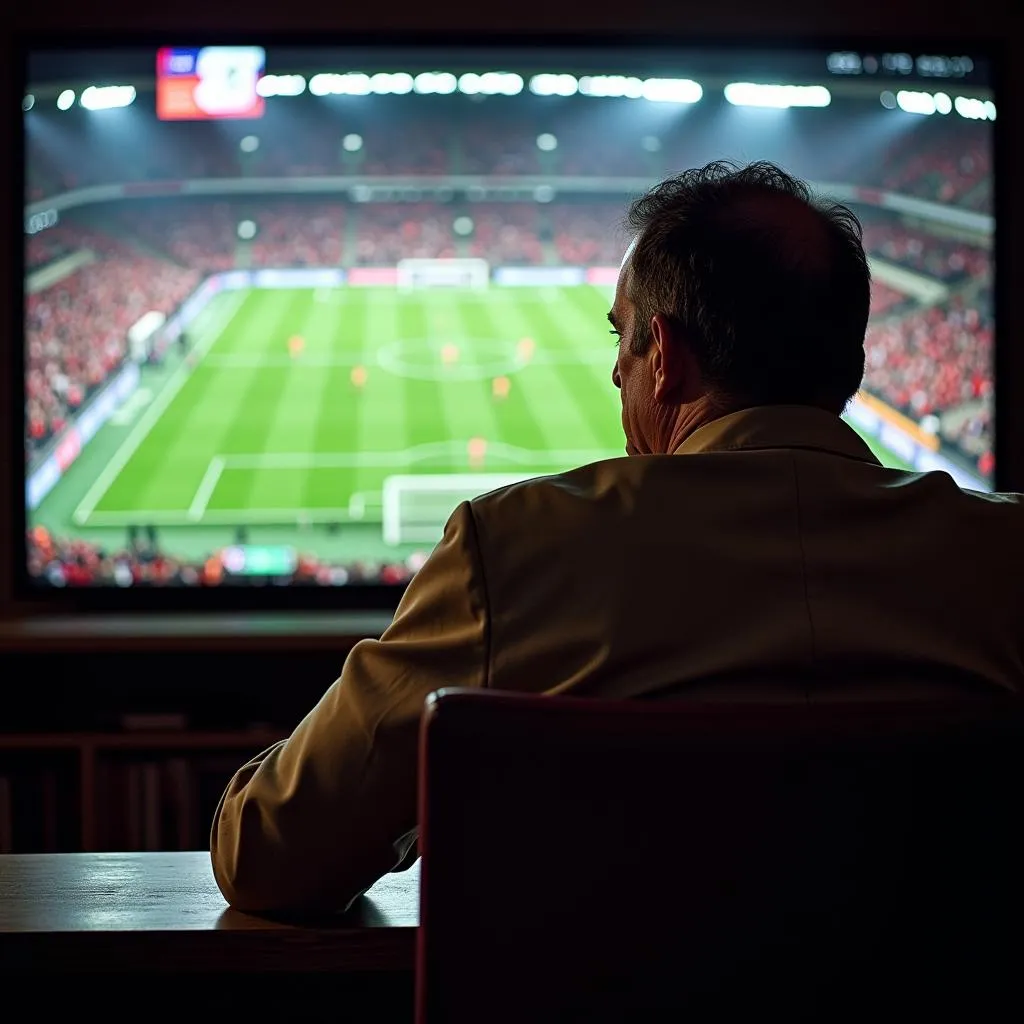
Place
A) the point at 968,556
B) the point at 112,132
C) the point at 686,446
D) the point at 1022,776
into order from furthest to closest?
the point at 112,132 < the point at 686,446 < the point at 968,556 < the point at 1022,776

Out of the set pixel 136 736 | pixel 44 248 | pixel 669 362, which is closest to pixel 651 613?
pixel 669 362

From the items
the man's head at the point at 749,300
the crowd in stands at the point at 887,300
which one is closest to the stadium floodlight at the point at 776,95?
the crowd in stands at the point at 887,300

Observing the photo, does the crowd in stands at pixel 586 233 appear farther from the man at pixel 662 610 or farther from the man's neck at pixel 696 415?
the man at pixel 662 610

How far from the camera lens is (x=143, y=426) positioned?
396 cm

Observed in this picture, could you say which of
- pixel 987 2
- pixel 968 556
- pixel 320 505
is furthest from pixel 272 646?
pixel 987 2

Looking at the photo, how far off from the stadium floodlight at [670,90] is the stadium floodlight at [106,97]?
1663mm

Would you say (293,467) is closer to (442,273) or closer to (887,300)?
(442,273)

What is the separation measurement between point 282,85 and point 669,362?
121 inches

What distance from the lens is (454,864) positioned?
0.70 metres

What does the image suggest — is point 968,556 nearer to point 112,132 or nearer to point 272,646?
point 272,646

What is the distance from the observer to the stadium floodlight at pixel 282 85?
3.92 m

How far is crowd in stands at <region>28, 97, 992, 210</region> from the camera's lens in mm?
3922

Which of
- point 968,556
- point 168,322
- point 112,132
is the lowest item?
point 968,556

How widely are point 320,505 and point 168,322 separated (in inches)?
31.9
